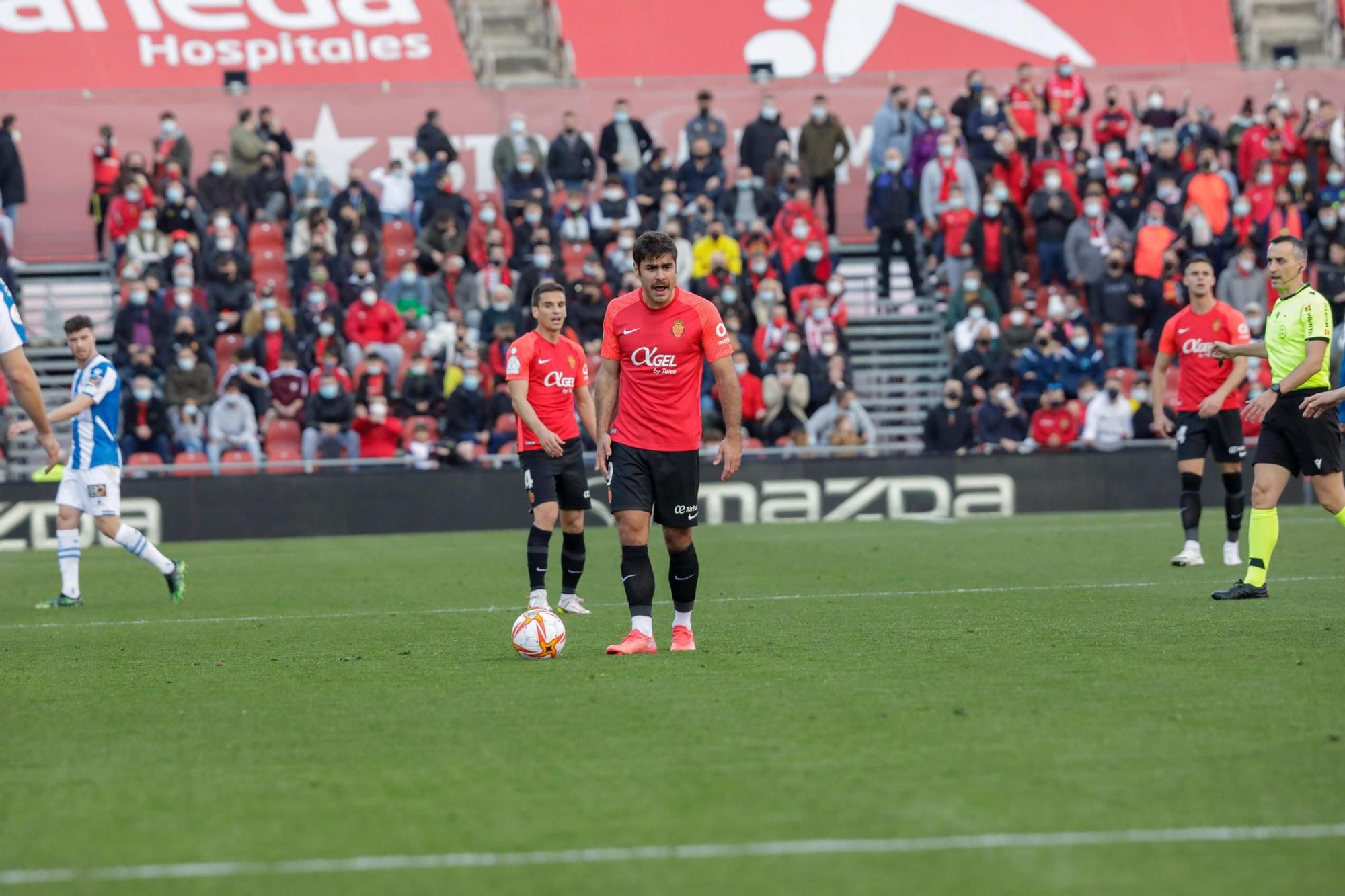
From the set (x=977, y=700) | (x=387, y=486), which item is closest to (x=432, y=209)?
(x=387, y=486)

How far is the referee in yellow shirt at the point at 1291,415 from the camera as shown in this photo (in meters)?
11.2

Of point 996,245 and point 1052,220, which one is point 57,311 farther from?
point 1052,220

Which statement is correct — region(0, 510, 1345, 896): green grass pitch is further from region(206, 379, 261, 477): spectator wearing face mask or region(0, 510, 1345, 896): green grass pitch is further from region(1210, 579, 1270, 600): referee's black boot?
region(206, 379, 261, 477): spectator wearing face mask

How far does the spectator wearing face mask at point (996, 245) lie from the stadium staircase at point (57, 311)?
1311cm

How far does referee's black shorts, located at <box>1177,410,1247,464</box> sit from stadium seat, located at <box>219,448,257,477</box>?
1239 cm

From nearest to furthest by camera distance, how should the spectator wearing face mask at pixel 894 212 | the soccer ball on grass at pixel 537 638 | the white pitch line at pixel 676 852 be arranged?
the white pitch line at pixel 676 852 < the soccer ball on grass at pixel 537 638 < the spectator wearing face mask at pixel 894 212

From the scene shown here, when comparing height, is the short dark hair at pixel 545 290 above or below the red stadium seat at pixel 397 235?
below

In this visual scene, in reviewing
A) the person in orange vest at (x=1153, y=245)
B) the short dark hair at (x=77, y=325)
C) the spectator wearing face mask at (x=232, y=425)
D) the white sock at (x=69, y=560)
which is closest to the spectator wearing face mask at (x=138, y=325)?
the spectator wearing face mask at (x=232, y=425)

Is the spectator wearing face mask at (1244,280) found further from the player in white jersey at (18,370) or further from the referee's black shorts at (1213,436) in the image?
the player in white jersey at (18,370)

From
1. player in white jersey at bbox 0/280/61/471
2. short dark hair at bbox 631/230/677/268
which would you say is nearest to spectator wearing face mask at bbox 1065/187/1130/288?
short dark hair at bbox 631/230/677/268

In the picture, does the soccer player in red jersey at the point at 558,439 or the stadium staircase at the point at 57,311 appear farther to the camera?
the stadium staircase at the point at 57,311

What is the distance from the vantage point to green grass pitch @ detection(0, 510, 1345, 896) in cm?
500

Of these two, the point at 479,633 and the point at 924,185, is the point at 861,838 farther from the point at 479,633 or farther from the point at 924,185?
the point at 924,185

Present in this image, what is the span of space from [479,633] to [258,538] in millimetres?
12087
